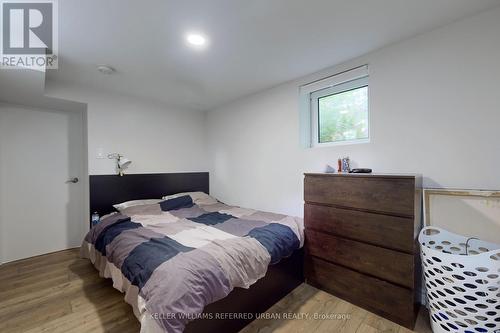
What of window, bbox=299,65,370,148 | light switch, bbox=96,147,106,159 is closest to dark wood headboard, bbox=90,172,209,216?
light switch, bbox=96,147,106,159

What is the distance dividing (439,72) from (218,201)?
3.05m

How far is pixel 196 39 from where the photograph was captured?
1.73 meters

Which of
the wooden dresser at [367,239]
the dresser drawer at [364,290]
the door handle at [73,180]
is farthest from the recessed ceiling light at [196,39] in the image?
the door handle at [73,180]

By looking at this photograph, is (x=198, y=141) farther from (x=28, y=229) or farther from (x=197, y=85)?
(x=28, y=229)

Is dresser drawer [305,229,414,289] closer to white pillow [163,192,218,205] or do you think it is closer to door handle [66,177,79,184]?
white pillow [163,192,218,205]

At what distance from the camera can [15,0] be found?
1309mm

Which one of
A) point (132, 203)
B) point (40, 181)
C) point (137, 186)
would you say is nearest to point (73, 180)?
point (40, 181)

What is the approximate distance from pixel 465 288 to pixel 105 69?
3357 mm

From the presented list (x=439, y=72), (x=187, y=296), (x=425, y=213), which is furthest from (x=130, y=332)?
(x=439, y=72)

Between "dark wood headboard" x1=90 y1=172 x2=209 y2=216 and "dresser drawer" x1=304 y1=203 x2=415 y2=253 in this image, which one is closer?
"dresser drawer" x1=304 y1=203 x2=415 y2=253

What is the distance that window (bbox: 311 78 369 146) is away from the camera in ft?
6.99

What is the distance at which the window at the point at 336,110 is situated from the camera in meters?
2.11

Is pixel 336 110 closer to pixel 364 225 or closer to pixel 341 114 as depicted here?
pixel 341 114

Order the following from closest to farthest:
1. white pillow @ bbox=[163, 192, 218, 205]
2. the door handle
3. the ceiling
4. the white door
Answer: the ceiling < the white door < the door handle < white pillow @ bbox=[163, 192, 218, 205]
